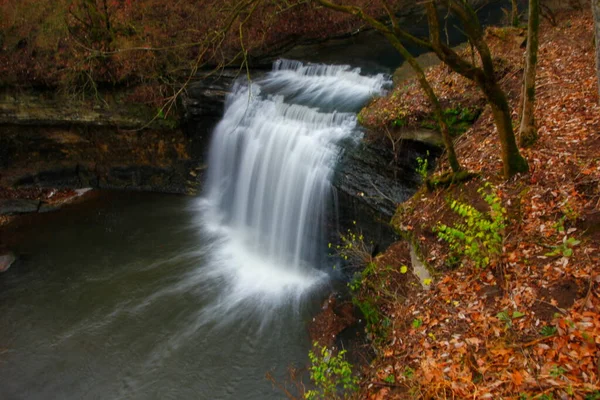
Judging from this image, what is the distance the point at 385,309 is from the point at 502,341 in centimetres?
311

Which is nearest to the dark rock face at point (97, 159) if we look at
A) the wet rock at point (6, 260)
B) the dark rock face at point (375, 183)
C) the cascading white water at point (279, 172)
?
the cascading white water at point (279, 172)

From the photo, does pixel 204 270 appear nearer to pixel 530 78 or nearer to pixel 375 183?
pixel 375 183

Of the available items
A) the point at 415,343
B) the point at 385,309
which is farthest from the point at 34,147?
the point at 415,343

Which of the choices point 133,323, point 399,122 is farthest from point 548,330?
point 133,323

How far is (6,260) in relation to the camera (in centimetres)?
1083

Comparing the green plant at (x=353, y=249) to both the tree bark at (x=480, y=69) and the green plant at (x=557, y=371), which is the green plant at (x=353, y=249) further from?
the green plant at (x=557, y=371)

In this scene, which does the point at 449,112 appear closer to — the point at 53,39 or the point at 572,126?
the point at 572,126

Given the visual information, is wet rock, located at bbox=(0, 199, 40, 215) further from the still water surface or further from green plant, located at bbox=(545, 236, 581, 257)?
green plant, located at bbox=(545, 236, 581, 257)

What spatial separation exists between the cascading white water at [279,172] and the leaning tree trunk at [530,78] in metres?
3.96

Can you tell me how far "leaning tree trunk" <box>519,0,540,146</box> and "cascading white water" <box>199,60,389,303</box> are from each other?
13.0ft

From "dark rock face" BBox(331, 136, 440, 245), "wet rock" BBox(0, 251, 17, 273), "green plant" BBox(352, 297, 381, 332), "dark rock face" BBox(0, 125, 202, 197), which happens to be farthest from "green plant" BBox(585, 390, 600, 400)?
"wet rock" BBox(0, 251, 17, 273)

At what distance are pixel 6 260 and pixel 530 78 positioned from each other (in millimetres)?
12813

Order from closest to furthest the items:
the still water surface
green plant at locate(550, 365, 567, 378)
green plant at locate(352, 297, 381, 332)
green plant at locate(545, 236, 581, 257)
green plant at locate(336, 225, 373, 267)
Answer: green plant at locate(550, 365, 567, 378), green plant at locate(545, 236, 581, 257), green plant at locate(352, 297, 381, 332), the still water surface, green plant at locate(336, 225, 373, 267)

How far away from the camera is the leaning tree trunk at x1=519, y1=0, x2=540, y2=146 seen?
5051mm
